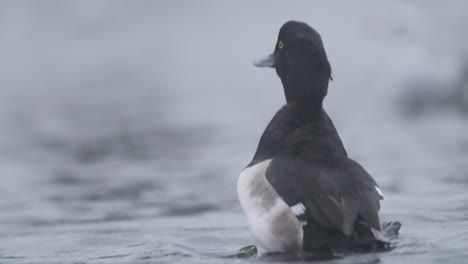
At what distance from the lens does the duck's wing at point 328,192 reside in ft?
20.2

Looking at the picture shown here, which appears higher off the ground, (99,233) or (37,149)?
(37,149)

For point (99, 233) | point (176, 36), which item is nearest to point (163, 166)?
point (99, 233)

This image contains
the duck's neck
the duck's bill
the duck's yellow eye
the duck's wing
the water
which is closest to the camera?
the duck's wing

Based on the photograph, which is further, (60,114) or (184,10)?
(184,10)

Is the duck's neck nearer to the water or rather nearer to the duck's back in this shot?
the duck's back

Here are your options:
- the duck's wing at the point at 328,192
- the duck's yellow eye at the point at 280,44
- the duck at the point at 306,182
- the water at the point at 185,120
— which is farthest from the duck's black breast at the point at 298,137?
the water at the point at 185,120

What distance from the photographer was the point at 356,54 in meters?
16.6

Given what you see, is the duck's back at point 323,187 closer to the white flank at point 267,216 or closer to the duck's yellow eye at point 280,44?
the white flank at point 267,216

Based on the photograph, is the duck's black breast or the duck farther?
the duck's black breast

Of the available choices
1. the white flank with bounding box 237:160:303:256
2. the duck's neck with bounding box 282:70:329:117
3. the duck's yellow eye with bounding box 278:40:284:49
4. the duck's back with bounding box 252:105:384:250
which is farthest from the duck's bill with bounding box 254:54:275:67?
the white flank with bounding box 237:160:303:256

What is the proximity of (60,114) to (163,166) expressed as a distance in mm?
3894

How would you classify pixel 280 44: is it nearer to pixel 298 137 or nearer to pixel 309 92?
pixel 309 92

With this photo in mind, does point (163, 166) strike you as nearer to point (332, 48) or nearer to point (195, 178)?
point (195, 178)

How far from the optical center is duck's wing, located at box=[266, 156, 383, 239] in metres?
6.14
